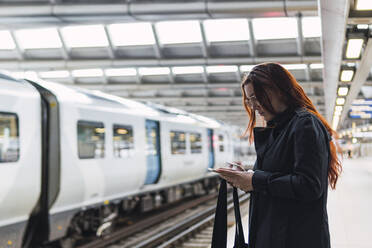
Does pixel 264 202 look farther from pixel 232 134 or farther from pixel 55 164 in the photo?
pixel 232 134

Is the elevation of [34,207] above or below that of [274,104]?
below

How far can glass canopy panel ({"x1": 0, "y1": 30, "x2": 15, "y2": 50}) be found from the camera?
16000 millimetres

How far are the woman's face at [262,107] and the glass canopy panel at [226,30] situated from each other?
13.1 m

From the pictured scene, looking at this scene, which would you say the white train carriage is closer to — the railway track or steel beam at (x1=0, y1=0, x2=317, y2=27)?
the railway track

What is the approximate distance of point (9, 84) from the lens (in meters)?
6.12

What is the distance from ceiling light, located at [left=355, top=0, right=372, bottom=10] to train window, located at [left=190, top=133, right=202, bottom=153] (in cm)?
969

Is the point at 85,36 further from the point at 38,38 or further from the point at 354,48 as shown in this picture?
the point at 354,48

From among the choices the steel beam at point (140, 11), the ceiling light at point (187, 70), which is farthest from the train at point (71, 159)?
the ceiling light at point (187, 70)

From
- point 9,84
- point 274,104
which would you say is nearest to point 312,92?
point 9,84

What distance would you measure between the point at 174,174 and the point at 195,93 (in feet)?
40.3

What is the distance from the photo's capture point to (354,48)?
7473mm

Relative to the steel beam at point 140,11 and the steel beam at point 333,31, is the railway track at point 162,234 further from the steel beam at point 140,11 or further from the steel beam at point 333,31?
the steel beam at point 140,11

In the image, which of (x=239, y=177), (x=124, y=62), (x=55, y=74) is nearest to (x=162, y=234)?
(x=239, y=177)

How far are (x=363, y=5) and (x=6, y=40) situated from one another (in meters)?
13.9
